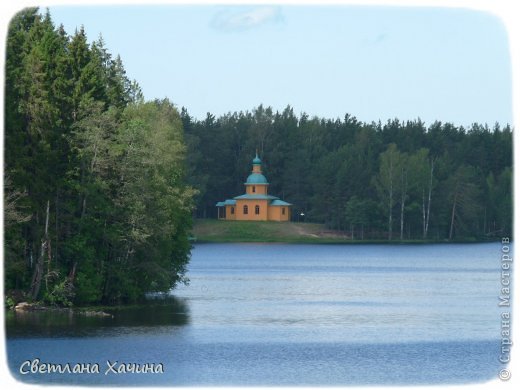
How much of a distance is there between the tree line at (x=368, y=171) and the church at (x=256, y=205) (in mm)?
2645

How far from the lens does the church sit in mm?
130375

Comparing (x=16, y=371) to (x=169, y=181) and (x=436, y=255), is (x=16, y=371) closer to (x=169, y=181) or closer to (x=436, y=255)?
(x=169, y=181)

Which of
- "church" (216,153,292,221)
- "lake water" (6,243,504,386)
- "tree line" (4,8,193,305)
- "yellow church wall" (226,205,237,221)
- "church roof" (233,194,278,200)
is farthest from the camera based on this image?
"yellow church wall" (226,205,237,221)

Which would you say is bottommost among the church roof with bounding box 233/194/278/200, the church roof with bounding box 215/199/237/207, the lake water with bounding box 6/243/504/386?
the lake water with bounding box 6/243/504/386

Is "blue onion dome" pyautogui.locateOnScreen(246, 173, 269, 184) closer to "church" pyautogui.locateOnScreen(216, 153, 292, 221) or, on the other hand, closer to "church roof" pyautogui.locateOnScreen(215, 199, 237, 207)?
"church" pyautogui.locateOnScreen(216, 153, 292, 221)

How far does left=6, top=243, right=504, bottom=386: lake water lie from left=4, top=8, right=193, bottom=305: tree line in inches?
83.8

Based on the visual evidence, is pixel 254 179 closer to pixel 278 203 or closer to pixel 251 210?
pixel 251 210

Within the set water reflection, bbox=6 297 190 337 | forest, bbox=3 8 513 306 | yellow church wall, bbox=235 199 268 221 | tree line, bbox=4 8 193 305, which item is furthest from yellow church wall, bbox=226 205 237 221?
water reflection, bbox=6 297 190 337

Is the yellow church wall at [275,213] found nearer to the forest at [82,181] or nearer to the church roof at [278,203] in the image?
the church roof at [278,203]

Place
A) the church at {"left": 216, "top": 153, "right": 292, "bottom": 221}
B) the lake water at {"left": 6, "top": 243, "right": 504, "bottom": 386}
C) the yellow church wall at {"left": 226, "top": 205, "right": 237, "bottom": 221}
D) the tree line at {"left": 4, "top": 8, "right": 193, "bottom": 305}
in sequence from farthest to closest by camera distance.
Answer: the yellow church wall at {"left": 226, "top": 205, "right": 237, "bottom": 221}, the church at {"left": 216, "top": 153, "right": 292, "bottom": 221}, the tree line at {"left": 4, "top": 8, "right": 193, "bottom": 305}, the lake water at {"left": 6, "top": 243, "right": 504, "bottom": 386}

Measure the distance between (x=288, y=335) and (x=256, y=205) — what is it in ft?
303

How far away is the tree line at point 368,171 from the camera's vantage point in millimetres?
123375

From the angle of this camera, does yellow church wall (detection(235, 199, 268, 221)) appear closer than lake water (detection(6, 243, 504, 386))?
No

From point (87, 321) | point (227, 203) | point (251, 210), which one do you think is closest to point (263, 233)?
point (251, 210)
